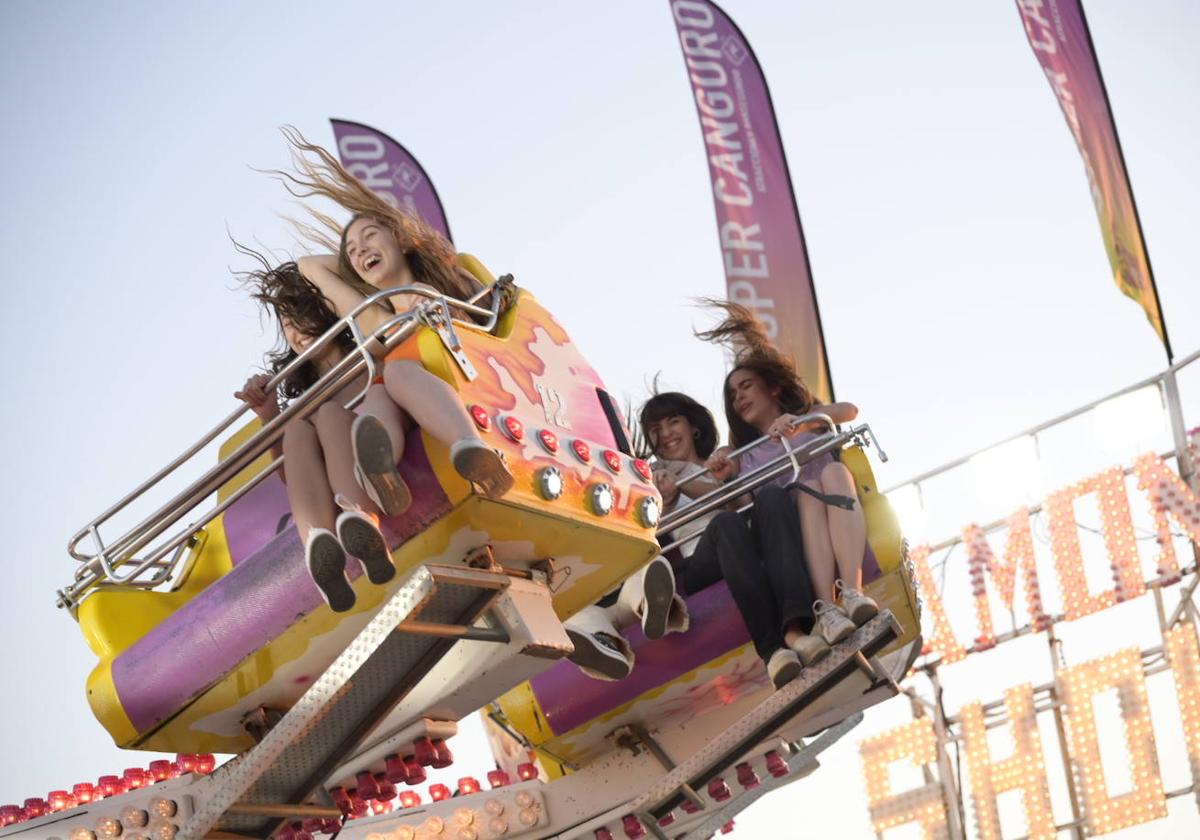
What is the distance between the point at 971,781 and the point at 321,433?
8.80 meters

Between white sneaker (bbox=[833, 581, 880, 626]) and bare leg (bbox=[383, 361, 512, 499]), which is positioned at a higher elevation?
bare leg (bbox=[383, 361, 512, 499])

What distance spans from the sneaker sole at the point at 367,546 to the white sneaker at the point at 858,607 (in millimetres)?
2294

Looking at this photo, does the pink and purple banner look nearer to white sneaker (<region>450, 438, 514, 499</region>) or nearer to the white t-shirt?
the white t-shirt

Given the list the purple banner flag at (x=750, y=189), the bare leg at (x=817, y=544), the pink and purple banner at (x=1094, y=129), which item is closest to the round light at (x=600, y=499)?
the bare leg at (x=817, y=544)

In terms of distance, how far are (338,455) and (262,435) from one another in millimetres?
400

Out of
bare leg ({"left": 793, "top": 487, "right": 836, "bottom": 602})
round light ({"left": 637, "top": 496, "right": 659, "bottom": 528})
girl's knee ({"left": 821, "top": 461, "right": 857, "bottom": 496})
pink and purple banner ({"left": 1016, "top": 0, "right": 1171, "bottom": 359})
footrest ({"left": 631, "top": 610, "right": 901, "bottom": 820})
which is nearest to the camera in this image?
round light ({"left": 637, "top": 496, "right": 659, "bottom": 528})

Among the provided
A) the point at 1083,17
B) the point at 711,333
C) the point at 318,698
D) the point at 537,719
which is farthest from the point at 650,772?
the point at 1083,17

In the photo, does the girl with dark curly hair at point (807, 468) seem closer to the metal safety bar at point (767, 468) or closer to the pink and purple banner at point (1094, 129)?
the metal safety bar at point (767, 468)

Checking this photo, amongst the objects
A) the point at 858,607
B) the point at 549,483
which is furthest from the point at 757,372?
the point at 549,483

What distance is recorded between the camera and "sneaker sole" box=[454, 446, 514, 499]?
18.7ft

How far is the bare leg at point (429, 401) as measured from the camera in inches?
228

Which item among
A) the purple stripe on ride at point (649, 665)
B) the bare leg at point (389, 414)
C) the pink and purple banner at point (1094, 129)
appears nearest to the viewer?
the bare leg at point (389, 414)

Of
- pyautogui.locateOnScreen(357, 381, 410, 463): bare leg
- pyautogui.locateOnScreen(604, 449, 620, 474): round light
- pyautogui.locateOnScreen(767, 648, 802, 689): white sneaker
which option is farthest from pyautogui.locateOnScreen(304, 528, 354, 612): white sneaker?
pyautogui.locateOnScreen(767, 648, 802, 689): white sneaker

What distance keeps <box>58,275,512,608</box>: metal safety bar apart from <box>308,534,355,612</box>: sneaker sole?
64 cm
